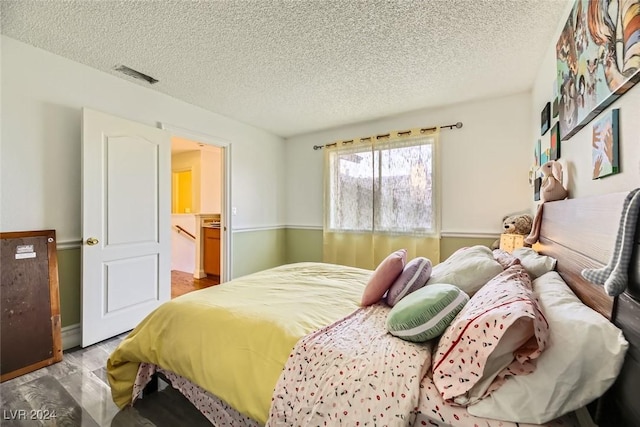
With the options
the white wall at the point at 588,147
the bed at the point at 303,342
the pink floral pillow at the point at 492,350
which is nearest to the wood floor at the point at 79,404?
the bed at the point at 303,342

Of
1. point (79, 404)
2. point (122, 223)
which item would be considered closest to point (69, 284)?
point (122, 223)

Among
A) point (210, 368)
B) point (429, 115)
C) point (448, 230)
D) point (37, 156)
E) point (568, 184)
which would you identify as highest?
point (429, 115)

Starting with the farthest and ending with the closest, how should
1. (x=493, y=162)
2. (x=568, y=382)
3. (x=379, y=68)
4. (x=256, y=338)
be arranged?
1. (x=493, y=162)
2. (x=379, y=68)
3. (x=256, y=338)
4. (x=568, y=382)

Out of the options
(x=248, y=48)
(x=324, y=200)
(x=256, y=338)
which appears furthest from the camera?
(x=324, y=200)

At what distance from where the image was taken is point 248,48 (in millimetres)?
2100

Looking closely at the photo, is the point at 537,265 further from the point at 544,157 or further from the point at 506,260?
the point at 544,157

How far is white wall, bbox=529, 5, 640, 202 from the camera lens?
949 mm

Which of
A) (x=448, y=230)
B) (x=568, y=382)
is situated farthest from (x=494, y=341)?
(x=448, y=230)

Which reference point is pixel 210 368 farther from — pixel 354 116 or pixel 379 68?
pixel 354 116

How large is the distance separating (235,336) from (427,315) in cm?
84

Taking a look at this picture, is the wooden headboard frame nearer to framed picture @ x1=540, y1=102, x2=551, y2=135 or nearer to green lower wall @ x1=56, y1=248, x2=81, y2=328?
framed picture @ x1=540, y1=102, x2=551, y2=135

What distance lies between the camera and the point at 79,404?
163cm

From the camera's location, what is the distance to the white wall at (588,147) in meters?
0.95

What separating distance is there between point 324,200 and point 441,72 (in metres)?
2.20
